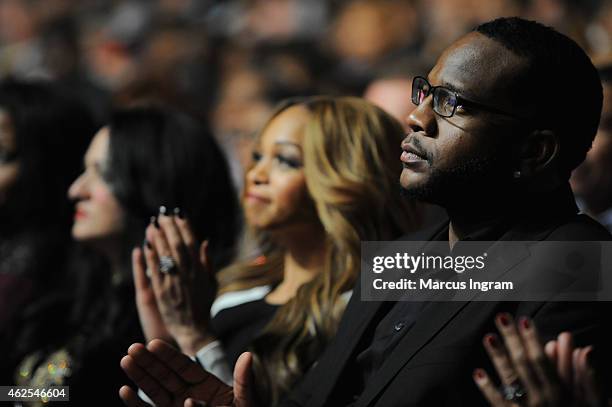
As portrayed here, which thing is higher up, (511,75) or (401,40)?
(511,75)

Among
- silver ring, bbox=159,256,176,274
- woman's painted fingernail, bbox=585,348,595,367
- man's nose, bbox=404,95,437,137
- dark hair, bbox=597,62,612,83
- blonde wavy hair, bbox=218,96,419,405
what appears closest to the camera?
woman's painted fingernail, bbox=585,348,595,367

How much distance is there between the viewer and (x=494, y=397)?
1.80m

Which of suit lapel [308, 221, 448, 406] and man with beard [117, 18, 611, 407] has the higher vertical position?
man with beard [117, 18, 611, 407]

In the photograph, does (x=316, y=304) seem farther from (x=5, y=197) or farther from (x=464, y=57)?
(x=5, y=197)

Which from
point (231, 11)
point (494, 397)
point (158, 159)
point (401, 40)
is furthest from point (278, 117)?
point (231, 11)

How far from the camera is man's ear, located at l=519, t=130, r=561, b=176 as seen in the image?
83.2 inches

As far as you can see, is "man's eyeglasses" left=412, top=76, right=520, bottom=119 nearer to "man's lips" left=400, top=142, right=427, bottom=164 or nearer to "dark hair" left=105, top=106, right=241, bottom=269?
"man's lips" left=400, top=142, right=427, bottom=164

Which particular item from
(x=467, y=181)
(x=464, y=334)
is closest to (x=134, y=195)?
(x=467, y=181)

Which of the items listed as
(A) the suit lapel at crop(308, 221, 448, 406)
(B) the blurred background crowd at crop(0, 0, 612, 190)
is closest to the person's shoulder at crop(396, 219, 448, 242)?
(A) the suit lapel at crop(308, 221, 448, 406)

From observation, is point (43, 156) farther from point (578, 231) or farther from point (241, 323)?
point (578, 231)

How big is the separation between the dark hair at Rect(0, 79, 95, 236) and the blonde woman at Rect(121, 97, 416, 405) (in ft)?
3.25

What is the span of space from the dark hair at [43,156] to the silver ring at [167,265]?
4.27ft

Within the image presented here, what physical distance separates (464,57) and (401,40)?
406 cm

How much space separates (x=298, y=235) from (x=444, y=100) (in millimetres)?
1104
